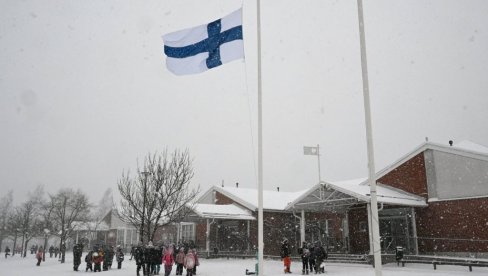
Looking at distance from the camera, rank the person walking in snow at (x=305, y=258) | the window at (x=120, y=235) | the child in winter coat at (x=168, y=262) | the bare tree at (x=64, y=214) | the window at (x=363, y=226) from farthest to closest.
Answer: the window at (x=120, y=235), the bare tree at (x=64, y=214), the window at (x=363, y=226), the person walking in snow at (x=305, y=258), the child in winter coat at (x=168, y=262)

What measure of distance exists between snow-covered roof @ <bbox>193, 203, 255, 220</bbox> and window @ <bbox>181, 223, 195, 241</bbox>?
13.8ft

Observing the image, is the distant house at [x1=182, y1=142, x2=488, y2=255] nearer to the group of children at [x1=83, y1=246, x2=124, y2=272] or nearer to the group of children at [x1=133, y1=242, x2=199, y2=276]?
the group of children at [x1=83, y1=246, x2=124, y2=272]

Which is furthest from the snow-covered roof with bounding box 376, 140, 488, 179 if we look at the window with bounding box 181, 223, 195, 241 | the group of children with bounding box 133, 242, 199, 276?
the window with bounding box 181, 223, 195, 241

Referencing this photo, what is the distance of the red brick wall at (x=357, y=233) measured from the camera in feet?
85.8

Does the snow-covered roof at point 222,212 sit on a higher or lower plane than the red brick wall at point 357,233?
higher

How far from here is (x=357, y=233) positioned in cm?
2666

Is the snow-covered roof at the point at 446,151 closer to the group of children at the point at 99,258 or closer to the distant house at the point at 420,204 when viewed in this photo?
the distant house at the point at 420,204

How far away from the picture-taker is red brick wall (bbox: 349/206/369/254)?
85.8 ft

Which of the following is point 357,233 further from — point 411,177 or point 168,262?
point 168,262

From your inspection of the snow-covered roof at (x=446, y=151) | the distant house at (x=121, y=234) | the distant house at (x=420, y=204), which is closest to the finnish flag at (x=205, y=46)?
the distant house at (x=420, y=204)

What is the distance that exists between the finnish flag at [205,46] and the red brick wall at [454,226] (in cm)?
1672

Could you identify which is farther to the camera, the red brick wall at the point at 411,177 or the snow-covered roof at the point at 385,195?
the red brick wall at the point at 411,177

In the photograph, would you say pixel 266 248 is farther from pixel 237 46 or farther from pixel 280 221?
pixel 237 46

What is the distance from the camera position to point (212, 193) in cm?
3731
